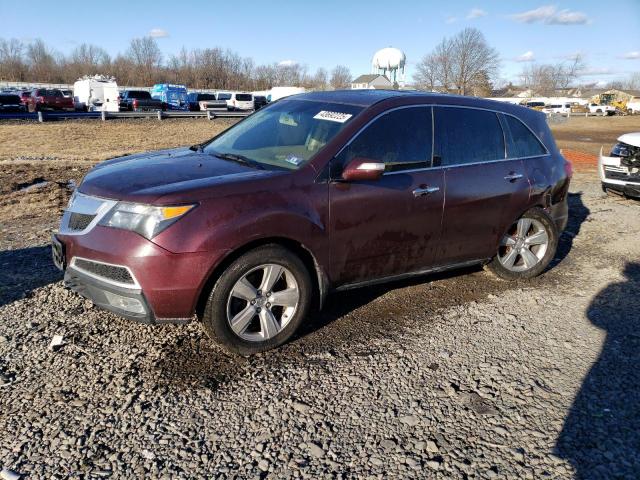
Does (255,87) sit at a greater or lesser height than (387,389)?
greater

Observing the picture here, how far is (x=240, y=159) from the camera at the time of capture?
404cm

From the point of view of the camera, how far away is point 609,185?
909 centimetres

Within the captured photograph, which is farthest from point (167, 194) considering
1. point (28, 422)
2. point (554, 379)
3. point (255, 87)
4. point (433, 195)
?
point (255, 87)

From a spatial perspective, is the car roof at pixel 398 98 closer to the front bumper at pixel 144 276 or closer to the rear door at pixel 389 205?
the rear door at pixel 389 205

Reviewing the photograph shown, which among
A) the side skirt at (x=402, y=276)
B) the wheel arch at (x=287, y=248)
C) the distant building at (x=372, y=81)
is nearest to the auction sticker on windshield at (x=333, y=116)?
the wheel arch at (x=287, y=248)

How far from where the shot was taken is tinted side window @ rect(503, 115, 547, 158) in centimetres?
495

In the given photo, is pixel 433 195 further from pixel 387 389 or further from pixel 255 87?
pixel 255 87

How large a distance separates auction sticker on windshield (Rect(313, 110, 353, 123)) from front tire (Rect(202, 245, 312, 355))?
3.90ft

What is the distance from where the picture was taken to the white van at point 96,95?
128ft

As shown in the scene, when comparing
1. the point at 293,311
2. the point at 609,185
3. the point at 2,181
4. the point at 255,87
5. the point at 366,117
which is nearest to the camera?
the point at 293,311

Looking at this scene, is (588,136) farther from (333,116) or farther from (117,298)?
(117,298)

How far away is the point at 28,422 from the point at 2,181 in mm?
8583

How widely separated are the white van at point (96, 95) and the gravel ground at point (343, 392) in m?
38.3

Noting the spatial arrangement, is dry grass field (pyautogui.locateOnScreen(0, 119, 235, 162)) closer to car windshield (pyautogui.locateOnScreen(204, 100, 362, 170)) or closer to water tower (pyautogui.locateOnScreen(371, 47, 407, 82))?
car windshield (pyautogui.locateOnScreen(204, 100, 362, 170))
